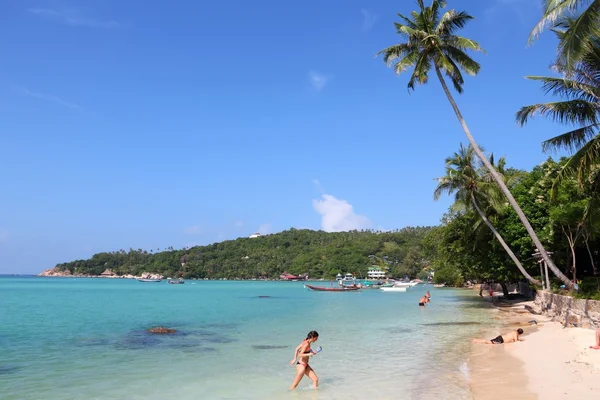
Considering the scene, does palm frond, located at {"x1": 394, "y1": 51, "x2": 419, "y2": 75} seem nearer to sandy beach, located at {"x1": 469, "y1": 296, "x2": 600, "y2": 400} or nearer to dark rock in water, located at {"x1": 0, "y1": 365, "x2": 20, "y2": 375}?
sandy beach, located at {"x1": 469, "y1": 296, "x2": 600, "y2": 400}

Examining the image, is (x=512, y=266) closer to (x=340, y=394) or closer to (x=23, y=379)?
(x=340, y=394)

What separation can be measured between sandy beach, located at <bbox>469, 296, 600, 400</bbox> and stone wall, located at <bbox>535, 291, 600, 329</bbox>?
0.57m

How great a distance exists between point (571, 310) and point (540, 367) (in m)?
10.2

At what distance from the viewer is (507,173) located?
38875 millimetres

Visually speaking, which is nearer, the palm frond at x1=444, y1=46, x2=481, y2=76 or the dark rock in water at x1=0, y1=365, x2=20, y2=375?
the dark rock in water at x1=0, y1=365, x2=20, y2=375

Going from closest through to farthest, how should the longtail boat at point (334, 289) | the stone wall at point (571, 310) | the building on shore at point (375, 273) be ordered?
1. the stone wall at point (571, 310)
2. the longtail boat at point (334, 289)
3. the building on shore at point (375, 273)

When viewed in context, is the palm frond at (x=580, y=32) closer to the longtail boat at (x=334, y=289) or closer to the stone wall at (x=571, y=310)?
the stone wall at (x=571, y=310)

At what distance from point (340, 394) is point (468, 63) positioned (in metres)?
16.8

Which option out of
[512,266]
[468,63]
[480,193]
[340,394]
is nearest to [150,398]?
[340,394]

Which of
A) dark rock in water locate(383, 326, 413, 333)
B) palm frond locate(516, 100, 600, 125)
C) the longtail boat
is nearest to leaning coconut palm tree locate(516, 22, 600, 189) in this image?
palm frond locate(516, 100, 600, 125)

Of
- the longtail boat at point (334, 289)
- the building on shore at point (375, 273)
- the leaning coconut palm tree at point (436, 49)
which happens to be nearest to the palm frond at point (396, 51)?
the leaning coconut palm tree at point (436, 49)

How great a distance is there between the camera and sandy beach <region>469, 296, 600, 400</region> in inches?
416

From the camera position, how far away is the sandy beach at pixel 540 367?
34.7 feet

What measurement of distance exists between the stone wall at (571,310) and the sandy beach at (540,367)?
22.6 inches
